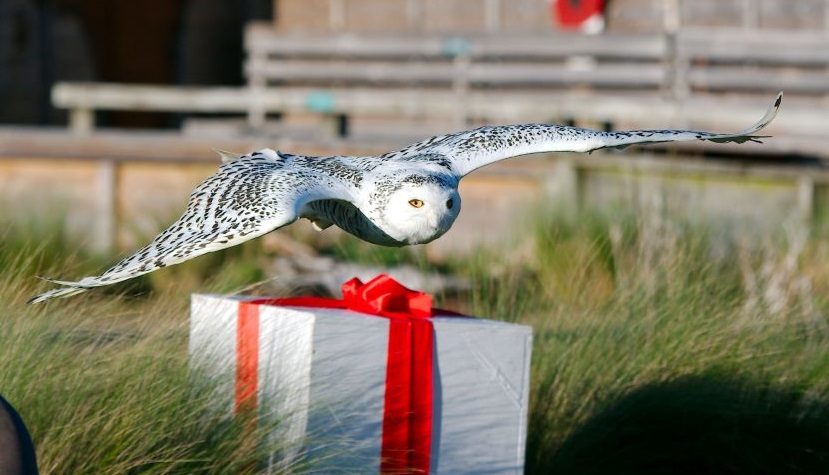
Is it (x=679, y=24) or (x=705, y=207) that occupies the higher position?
(x=679, y=24)

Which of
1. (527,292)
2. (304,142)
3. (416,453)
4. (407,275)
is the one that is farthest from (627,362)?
(304,142)

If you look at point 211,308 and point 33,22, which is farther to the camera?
point 33,22

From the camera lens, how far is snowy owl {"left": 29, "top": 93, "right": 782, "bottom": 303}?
433cm

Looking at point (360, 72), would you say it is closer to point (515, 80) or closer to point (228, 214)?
point (515, 80)

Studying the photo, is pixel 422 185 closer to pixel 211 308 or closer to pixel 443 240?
pixel 211 308

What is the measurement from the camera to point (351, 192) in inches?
197

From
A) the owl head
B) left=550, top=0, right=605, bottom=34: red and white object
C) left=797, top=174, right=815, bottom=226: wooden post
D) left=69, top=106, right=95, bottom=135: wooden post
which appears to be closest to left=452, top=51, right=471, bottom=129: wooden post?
left=550, top=0, right=605, bottom=34: red and white object

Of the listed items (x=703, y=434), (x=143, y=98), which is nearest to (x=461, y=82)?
(x=143, y=98)

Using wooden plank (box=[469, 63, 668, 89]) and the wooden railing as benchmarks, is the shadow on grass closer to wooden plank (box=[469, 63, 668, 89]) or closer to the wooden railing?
the wooden railing

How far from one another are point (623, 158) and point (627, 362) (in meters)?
4.16

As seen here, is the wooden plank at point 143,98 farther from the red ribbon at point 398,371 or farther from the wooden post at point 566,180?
the red ribbon at point 398,371

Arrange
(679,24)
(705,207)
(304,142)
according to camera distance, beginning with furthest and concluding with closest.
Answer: (679,24), (304,142), (705,207)

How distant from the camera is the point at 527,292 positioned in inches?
275

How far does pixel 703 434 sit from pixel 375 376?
1864 millimetres
